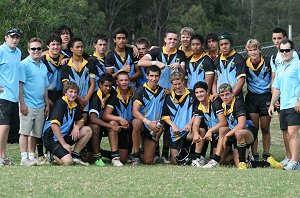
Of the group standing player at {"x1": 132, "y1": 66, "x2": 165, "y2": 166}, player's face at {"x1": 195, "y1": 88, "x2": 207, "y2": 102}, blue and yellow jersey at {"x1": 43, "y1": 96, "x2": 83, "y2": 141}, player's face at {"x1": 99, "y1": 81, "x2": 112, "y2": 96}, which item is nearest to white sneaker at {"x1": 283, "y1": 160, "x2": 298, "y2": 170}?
player's face at {"x1": 195, "y1": 88, "x2": 207, "y2": 102}

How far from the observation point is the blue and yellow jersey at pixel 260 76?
13.0m

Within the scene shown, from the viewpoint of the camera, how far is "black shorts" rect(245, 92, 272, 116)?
12992mm

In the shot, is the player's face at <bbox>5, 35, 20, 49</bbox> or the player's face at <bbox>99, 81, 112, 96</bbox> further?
the player's face at <bbox>99, 81, 112, 96</bbox>

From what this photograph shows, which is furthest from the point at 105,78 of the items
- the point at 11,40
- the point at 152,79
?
the point at 11,40

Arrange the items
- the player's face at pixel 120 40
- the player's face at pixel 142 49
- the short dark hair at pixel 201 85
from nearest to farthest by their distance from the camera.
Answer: the short dark hair at pixel 201 85, the player's face at pixel 120 40, the player's face at pixel 142 49

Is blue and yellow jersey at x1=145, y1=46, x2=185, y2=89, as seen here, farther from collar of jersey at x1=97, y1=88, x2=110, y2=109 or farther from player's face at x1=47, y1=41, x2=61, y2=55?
player's face at x1=47, y1=41, x2=61, y2=55

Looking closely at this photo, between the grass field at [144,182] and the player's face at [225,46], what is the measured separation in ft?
8.32

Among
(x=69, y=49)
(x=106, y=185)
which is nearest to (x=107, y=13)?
(x=69, y=49)

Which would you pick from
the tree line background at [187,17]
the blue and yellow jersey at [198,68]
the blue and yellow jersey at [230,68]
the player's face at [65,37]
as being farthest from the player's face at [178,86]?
the tree line background at [187,17]

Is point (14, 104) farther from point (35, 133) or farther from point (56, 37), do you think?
point (56, 37)

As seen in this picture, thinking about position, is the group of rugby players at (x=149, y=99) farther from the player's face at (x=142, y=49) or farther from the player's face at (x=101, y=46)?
the player's face at (x=142, y=49)

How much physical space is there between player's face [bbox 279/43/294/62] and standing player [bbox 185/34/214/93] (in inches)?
62.3

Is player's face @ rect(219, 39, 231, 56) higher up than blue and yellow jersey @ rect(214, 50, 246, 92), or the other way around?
player's face @ rect(219, 39, 231, 56)

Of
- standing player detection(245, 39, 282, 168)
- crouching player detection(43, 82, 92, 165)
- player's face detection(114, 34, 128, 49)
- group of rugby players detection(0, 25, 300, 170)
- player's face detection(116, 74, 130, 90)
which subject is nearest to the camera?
group of rugby players detection(0, 25, 300, 170)
